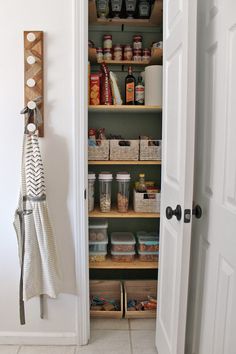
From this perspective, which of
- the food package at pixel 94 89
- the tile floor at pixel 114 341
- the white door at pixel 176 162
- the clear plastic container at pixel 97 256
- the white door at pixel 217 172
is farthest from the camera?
the clear plastic container at pixel 97 256

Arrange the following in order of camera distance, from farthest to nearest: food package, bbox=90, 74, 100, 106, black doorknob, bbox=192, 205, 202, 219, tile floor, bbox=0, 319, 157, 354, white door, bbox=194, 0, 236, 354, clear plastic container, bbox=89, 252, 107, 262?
1. clear plastic container, bbox=89, 252, 107, 262
2. food package, bbox=90, 74, 100, 106
3. tile floor, bbox=0, 319, 157, 354
4. black doorknob, bbox=192, 205, 202, 219
5. white door, bbox=194, 0, 236, 354

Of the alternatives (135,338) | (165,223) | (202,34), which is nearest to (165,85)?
(202,34)

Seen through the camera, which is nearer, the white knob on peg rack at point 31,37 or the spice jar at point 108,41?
the white knob on peg rack at point 31,37

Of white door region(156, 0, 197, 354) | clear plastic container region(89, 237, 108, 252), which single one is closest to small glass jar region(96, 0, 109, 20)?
white door region(156, 0, 197, 354)

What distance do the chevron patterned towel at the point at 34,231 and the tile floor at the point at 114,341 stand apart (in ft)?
1.37

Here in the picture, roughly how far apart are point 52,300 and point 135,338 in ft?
2.08

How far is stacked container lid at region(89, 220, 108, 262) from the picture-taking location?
208 centimetres

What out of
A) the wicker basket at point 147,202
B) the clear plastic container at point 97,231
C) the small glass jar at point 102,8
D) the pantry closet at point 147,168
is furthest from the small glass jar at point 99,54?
the clear plastic container at point 97,231

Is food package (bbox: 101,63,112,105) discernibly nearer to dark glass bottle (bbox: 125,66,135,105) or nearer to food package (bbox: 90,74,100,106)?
food package (bbox: 90,74,100,106)

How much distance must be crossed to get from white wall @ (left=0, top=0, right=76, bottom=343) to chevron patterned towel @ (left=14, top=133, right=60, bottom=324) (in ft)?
0.33

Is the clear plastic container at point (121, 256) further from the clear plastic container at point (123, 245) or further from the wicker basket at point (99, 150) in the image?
the wicker basket at point (99, 150)

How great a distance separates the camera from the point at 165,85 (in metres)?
1.56

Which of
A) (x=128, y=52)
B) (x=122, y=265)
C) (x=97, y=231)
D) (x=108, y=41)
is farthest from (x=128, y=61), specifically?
(x=122, y=265)

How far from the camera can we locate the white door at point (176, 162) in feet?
3.75
